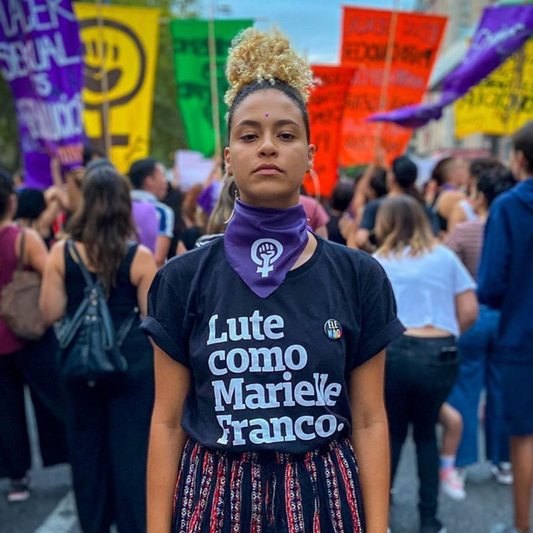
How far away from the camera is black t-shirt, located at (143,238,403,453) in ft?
5.98

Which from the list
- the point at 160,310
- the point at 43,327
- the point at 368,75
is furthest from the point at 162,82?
the point at 160,310

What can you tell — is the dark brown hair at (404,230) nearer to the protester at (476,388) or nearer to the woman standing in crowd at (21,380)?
the protester at (476,388)

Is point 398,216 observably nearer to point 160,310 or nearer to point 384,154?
point 160,310

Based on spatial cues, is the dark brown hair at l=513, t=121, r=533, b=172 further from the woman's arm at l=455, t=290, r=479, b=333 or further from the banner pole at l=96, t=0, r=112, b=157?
the banner pole at l=96, t=0, r=112, b=157

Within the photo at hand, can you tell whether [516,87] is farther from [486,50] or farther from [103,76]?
[103,76]

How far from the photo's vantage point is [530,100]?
7598 millimetres

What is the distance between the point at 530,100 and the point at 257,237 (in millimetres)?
6448

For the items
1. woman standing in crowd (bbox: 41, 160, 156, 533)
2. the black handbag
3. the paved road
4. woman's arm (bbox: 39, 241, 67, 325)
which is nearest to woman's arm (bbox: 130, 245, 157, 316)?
woman standing in crowd (bbox: 41, 160, 156, 533)

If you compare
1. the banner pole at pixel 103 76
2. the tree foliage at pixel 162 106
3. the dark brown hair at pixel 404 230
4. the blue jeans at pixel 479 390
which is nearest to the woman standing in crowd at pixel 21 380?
the dark brown hair at pixel 404 230

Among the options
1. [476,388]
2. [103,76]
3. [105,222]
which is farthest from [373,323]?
[103,76]

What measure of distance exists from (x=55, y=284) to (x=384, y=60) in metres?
6.03

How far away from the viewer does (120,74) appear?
313 inches

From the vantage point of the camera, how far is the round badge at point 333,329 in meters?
1.84

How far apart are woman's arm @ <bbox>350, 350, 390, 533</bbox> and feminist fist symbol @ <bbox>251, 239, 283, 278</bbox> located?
35 cm
